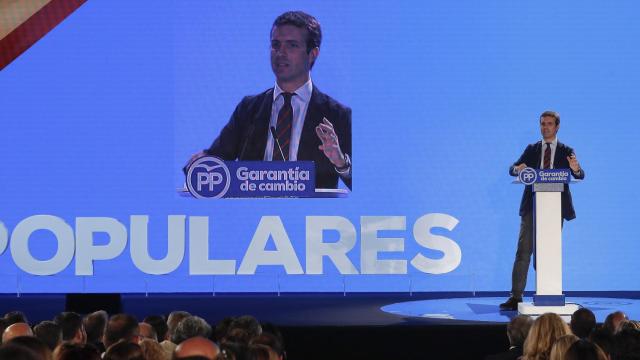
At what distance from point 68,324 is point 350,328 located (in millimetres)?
1918

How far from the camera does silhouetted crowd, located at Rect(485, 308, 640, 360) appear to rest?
2.88 meters

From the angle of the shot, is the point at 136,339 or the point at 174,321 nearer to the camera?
the point at 136,339

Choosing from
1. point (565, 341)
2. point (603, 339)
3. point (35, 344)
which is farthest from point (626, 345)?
point (35, 344)

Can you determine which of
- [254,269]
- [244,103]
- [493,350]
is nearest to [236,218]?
[254,269]

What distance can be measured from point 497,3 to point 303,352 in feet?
14.1

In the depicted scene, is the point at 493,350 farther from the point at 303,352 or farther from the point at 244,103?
the point at 244,103

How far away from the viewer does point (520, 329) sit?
3975 mm

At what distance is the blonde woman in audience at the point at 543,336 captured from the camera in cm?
342

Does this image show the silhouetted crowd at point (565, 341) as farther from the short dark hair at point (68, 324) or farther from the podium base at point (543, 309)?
the podium base at point (543, 309)

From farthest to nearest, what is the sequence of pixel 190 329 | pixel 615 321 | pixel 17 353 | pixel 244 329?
pixel 615 321 → pixel 190 329 → pixel 244 329 → pixel 17 353

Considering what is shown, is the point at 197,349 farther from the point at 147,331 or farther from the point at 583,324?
the point at 583,324

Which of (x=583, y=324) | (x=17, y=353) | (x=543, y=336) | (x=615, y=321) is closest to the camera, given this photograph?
(x=17, y=353)

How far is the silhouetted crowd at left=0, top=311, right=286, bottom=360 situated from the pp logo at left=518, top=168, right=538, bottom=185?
2.57 meters

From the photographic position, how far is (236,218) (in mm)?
8578
